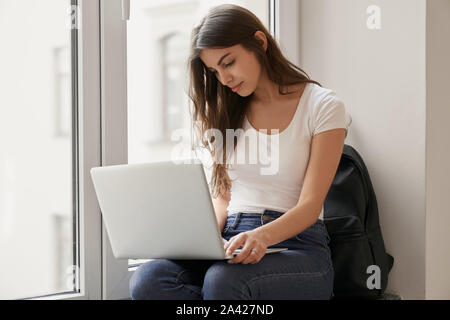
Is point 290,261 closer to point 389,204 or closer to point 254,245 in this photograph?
point 254,245

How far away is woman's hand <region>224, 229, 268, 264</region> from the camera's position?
Answer: 1.06 m

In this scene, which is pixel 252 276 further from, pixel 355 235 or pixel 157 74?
pixel 157 74

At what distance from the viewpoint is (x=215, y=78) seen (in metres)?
1.39

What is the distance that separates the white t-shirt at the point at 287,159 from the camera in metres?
1.24

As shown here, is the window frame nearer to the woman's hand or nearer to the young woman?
the young woman

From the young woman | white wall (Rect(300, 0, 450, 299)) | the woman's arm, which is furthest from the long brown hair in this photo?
white wall (Rect(300, 0, 450, 299))

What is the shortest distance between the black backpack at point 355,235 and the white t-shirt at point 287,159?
0.23 m

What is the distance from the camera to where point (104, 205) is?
1132mm

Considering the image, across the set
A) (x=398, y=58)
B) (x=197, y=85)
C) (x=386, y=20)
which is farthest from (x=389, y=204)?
(x=197, y=85)

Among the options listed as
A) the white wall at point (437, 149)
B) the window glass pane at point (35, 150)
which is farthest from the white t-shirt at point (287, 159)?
the window glass pane at point (35, 150)

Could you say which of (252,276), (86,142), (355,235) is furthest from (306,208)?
(86,142)

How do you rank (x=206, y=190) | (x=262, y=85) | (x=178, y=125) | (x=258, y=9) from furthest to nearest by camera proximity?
(x=258, y=9) → (x=178, y=125) → (x=262, y=85) → (x=206, y=190)

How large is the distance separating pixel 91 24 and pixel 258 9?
62 centimetres

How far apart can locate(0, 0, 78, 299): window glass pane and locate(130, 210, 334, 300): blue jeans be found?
0.33 metres
